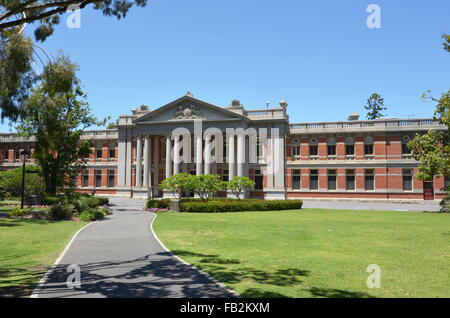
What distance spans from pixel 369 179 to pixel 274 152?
12.1 m

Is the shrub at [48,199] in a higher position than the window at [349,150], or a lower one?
lower

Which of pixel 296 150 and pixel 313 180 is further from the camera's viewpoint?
pixel 296 150

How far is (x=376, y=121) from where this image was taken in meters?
42.3

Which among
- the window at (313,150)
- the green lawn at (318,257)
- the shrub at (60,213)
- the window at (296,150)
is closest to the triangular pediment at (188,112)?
the window at (296,150)

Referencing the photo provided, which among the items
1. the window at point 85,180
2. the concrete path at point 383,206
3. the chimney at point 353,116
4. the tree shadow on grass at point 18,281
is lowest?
the concrete path at point 383,206

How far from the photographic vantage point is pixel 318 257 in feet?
32.3

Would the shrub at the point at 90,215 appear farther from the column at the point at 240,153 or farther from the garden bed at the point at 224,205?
the column at the point at 240,153

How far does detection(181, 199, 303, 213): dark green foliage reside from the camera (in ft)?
86.4

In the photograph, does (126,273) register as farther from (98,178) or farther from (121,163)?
(98,178)

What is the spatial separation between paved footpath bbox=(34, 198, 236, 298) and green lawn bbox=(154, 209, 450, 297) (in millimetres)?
596

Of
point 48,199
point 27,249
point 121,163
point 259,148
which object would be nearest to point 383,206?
point 259,148

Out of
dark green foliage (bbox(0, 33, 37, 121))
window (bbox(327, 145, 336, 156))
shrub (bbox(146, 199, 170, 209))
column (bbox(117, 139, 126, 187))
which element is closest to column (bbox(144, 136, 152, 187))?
column (bbox(117, 139, 126, 187))

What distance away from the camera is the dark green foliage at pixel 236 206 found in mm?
26344

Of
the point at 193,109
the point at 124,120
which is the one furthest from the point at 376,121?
the point at 124,120
